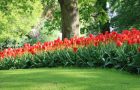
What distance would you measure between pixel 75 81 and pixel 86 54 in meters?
3.10

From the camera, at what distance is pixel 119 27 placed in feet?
102

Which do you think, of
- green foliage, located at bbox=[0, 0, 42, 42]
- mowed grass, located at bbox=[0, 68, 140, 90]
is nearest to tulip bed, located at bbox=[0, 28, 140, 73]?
mowed grass, located at bbox=[0, 68, 140, 90]

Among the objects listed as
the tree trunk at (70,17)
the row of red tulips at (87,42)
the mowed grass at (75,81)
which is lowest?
the mowed grass at (75,81)

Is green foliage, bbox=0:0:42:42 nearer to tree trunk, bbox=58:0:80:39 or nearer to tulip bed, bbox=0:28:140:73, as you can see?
tree trunk, bbox=58:0:80:39

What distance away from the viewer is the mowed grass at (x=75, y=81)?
29.4 feet

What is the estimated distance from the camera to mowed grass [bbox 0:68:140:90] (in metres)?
8.97

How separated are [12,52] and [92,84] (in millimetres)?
6560

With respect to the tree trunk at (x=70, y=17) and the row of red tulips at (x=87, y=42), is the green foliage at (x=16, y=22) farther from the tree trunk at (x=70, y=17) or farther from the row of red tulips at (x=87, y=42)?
the row of red tulips at (x=87, y=42)

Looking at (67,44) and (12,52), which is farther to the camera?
(12,52)

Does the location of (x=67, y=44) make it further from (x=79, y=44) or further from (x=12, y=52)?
(x=12, y=52)

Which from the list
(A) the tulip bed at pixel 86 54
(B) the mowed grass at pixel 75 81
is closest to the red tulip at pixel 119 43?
(A) the tulip bed at pixel 86 54

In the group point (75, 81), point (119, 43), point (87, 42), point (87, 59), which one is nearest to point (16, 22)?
point (87, 42)

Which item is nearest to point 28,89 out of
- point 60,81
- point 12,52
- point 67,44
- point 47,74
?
point 60,81

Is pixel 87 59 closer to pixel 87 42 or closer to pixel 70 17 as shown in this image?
pixel 87 42
